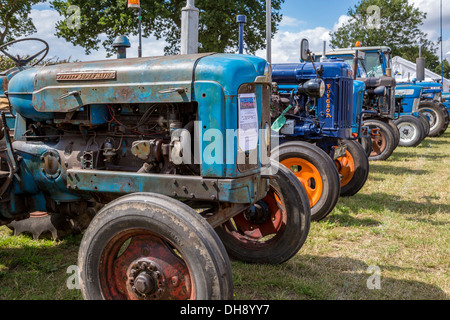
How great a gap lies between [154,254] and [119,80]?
105 centimetres

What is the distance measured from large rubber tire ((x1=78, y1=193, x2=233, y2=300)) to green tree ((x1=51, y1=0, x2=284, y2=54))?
597 inches

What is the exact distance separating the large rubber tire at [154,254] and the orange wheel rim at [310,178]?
2649 millimetres

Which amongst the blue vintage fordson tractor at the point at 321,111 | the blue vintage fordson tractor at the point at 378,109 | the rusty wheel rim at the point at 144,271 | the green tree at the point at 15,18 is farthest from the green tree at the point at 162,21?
the rusty wheel rim at the point at 144,271

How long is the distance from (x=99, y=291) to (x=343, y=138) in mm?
4109

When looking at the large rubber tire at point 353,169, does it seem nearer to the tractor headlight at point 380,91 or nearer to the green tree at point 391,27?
the tractor headlight at point 380,91

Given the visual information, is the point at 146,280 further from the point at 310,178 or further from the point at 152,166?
the point at 310,178

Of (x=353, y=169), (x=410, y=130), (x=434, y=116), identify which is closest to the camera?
(x=353, y=169)

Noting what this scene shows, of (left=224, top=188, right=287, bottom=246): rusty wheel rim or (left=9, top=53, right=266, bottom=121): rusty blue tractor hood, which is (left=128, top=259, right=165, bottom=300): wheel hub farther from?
(left=224, top=188, right=287, bottom=246): rusty wheel rim

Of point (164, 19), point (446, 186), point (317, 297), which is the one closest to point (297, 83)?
point (446, 186)

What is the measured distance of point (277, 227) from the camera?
3381 millimetres

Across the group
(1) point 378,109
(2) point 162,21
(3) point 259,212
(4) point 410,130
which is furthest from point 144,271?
(2) point 162,21

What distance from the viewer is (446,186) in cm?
679

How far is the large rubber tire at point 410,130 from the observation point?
464 inches
